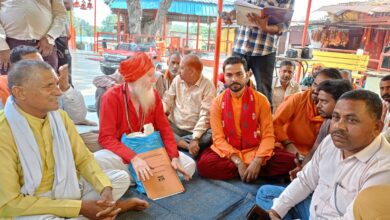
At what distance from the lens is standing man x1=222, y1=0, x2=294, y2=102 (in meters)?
3.27

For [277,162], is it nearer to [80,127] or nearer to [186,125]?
[186,125]

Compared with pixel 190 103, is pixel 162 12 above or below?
above

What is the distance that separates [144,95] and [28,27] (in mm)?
1462

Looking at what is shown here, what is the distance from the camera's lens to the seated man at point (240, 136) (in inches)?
111

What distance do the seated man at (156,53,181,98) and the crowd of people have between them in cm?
1

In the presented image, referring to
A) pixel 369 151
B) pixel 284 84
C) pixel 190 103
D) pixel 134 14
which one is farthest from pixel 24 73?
pixel 134 14

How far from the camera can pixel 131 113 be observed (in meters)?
2.65

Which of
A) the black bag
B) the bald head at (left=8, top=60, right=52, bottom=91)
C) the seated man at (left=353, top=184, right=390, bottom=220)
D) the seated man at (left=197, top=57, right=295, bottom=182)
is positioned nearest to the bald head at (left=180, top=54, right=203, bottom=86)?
the seated man at (left=197, top=57, right=295, bottom=182)

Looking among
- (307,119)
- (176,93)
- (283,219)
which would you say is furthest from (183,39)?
(283,219)

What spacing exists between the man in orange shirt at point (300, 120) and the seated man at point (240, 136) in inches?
6.8

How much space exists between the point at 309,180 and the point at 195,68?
2.06m

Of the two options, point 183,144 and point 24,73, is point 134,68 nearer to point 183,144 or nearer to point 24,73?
point 24,73

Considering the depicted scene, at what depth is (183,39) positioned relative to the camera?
1098 cm

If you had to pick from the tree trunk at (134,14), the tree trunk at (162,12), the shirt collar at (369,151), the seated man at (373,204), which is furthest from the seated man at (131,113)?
the tree trunk at (134,14)
